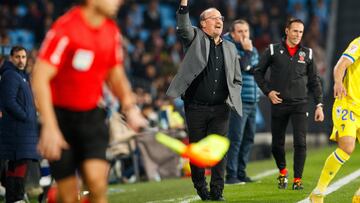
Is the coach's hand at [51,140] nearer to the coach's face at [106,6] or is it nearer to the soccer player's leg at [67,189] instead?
the soccer player's leg at [67,189]

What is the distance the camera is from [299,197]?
1159 cm

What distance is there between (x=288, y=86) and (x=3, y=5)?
45.6ft

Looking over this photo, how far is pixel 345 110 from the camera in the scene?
10.2 meters

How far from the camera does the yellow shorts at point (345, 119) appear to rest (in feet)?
33.0

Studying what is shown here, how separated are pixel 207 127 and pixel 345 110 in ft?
6.19

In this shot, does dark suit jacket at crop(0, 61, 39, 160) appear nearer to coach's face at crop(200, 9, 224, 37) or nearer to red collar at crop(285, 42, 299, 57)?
coach's face at crop(200, 9, 224, 37)

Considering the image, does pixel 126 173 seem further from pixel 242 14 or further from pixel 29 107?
pixel 242 14

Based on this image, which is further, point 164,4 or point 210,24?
point 164,4

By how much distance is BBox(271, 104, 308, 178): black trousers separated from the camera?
41.0 ft

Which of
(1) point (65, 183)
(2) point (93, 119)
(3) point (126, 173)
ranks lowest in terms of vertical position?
(3) point (126, 173)

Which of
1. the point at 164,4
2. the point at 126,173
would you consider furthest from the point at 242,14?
the point at 126,173

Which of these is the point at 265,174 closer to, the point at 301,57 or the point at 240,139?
the point at 240,139

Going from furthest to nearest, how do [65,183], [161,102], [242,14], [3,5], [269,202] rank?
1. [242,14]
2. [3,5]
3. [161,102]
4. [269,202]
5. [65,183]

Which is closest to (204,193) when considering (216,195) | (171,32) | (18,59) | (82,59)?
(216,195)
